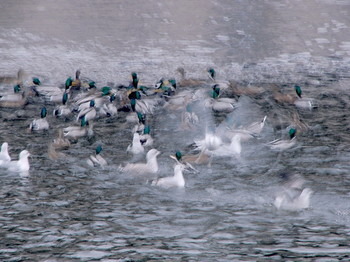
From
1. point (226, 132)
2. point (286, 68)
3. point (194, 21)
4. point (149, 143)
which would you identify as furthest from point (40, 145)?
point (194, 21)

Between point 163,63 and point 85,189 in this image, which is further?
point 163,63

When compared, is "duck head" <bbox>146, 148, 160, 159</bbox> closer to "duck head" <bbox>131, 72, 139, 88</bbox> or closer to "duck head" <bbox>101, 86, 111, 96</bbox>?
"duck head" <bbox>101, 86, 111, 96</bbox>

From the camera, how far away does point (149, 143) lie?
1426cm

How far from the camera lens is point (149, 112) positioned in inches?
647

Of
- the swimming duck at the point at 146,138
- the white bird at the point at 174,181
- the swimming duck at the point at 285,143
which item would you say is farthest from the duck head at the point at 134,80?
the white bird at the point at 174,181

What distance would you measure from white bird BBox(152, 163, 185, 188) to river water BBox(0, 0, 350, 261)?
0.14 meters

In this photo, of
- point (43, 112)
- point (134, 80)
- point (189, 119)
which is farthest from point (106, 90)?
point (189, 119)

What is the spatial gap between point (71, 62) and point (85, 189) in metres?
8.10

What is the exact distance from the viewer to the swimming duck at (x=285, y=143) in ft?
46.5

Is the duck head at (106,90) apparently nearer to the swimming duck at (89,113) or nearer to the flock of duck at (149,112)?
the flock of duck at (149,112)

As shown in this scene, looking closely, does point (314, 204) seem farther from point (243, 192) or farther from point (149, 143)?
point (149, 143)

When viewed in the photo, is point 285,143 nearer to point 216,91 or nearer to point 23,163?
point 216,91

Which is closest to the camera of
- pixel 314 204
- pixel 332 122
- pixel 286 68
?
pixel 314 204

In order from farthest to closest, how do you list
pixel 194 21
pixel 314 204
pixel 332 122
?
1. pixel 194 21
2. pixel 332 122
3. pixel 314 204
